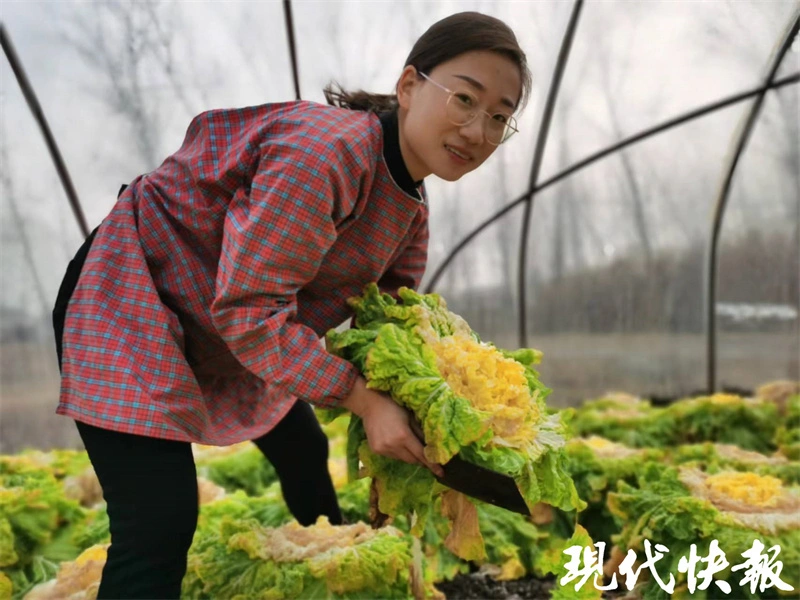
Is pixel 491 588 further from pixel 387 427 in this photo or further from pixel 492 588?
pixel 387 427

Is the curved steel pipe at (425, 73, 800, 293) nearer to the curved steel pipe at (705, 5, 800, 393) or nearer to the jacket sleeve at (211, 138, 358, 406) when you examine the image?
the curved steel pipe at (705, 5, 800, 393)

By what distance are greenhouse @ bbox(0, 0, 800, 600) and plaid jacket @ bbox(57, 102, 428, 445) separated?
0.11 ft

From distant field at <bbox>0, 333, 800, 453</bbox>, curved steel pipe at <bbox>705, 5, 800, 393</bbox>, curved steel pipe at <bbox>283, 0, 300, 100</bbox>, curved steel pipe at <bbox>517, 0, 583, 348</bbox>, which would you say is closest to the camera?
curved steel pipe at <bbox>283, 0, 300, 100</bbox>

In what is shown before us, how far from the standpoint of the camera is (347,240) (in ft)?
6.80

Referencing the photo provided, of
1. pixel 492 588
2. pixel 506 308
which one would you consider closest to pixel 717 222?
pixel 506 308

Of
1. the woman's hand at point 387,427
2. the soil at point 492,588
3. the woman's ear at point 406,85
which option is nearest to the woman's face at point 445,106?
the woman's ear at point 406,85

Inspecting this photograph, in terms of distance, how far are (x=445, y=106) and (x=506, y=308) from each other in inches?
188

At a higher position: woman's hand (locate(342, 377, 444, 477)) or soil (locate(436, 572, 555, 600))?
woman's hand (locate(342, 377, 444, 477))

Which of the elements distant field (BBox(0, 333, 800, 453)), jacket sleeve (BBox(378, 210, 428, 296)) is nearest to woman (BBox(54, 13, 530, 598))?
jacket sleeve (BBox(378, 210, 428, 296))

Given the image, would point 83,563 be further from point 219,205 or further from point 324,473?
point 219,205

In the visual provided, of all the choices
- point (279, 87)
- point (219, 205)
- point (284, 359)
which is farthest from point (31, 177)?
point (284, 359)

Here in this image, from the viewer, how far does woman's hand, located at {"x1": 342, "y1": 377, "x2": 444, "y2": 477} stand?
1.79 m

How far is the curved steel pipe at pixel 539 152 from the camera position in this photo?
419cm

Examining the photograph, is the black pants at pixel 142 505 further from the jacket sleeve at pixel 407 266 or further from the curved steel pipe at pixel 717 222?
the curved steel pipe at pixel 717 222
